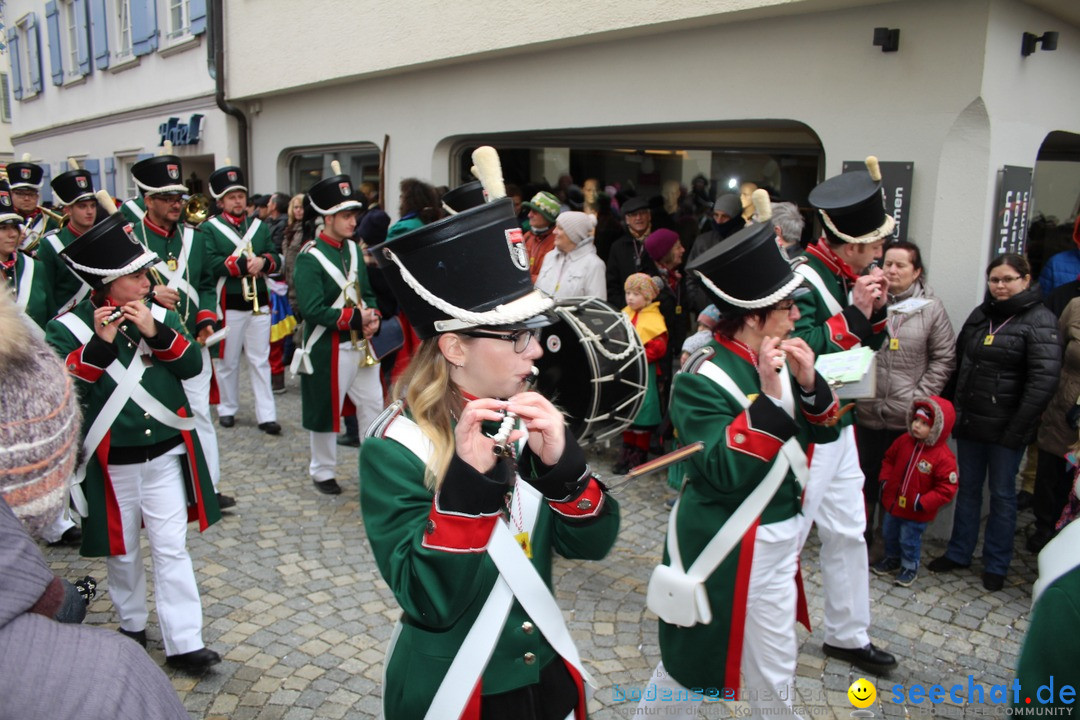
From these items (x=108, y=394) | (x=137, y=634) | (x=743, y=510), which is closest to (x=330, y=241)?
(x=108, y=394)

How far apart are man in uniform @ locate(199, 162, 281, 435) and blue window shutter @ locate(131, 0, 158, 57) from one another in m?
8.42

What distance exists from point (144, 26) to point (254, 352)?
10166 mm

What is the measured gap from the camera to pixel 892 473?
504 cm

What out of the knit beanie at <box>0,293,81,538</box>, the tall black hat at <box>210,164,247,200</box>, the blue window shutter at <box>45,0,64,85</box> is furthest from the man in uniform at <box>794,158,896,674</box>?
the blue window shutter at <box>45,0,64,85</box>

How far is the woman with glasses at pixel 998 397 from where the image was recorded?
4.76m

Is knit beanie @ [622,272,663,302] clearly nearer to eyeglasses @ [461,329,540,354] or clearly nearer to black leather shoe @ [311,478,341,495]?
black leather shoe @ [311,478,341,495]

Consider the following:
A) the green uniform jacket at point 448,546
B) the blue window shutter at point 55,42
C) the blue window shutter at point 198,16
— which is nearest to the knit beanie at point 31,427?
the green uniform jacket at point 448,546

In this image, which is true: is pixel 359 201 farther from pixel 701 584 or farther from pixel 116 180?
pixel 116 180

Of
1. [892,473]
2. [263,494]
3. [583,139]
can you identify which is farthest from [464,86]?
[892,473]

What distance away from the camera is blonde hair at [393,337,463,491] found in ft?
6.46

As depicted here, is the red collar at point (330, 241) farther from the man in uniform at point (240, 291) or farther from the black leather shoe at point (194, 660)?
the black leather shoe at point (194, 660)

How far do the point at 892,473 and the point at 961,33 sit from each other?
289 cm

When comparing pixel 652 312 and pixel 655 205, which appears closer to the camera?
pixel 652 312

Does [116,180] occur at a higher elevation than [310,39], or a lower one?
lower
